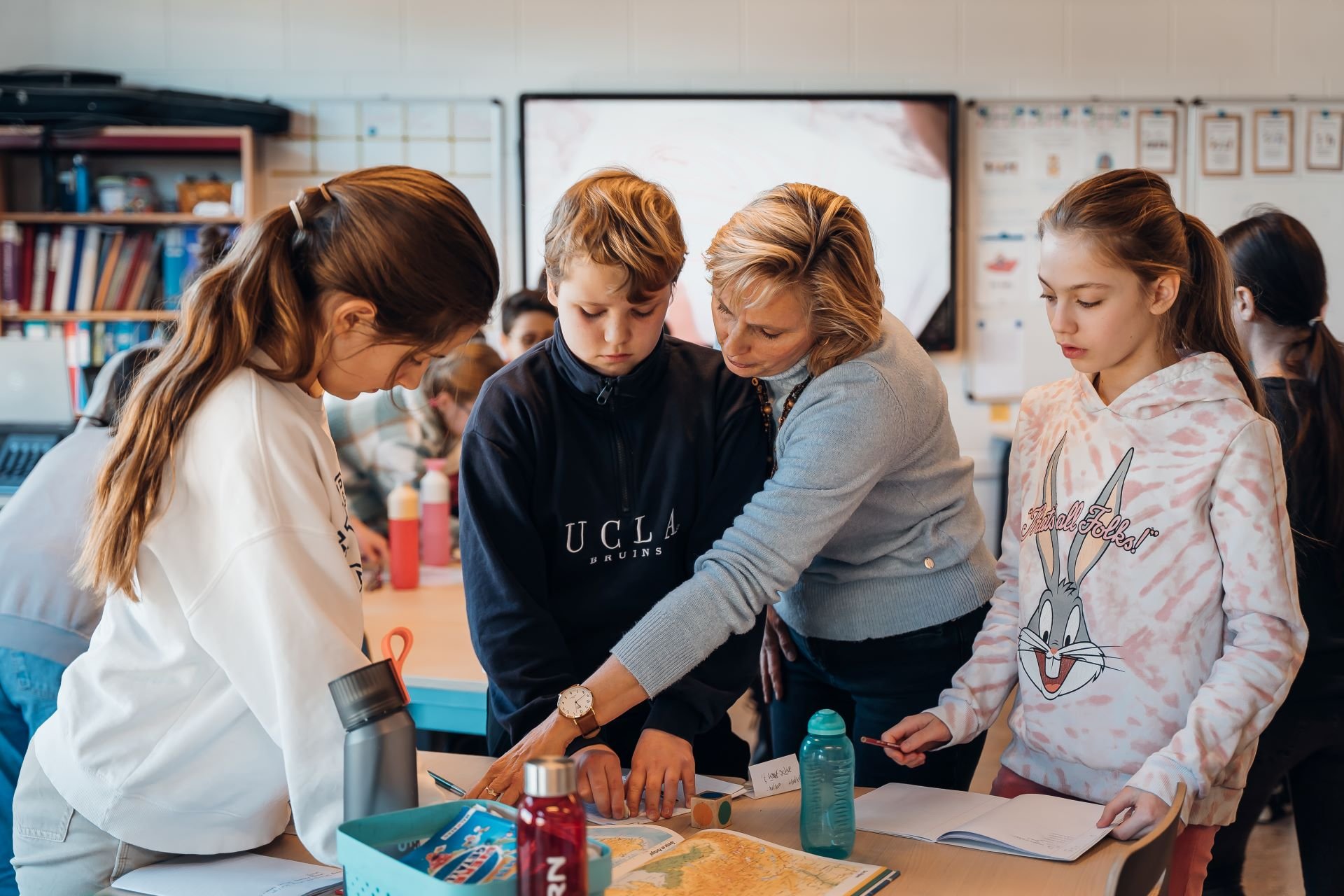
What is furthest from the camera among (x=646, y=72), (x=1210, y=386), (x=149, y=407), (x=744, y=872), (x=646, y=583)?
(x=646, y=72)

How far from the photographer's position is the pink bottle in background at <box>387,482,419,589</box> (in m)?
2.54

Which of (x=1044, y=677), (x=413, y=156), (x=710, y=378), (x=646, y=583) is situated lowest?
(x=1044, y=677)

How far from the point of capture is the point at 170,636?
1004 millimetres

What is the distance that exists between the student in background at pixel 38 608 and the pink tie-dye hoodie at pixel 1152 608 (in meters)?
1.29

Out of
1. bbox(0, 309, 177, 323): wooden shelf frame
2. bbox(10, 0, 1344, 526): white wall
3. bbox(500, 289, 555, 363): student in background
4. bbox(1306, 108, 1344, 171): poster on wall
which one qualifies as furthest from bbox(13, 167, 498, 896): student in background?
bbox(1306, 108, 1344, 171): poster on wall

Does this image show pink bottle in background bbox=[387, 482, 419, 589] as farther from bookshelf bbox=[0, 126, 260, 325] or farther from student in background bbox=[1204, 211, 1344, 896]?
bookshelf bbox=[0, 126, 260, 325]

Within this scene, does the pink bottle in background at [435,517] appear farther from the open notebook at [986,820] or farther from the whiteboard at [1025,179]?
the whiteboard at [1025,179]

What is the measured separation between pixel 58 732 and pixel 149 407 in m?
0.34

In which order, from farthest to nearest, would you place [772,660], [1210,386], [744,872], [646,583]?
[772,660]
[646,583]
[1210,386]
[744,872]

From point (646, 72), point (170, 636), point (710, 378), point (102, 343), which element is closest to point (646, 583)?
point (710, 378)

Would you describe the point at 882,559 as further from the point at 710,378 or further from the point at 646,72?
the point at 646,72

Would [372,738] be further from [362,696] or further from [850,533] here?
[850,533]

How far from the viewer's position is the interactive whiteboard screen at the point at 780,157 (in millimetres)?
4148

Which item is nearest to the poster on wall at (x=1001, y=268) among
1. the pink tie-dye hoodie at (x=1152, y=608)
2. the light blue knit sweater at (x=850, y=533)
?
the light blue knit sweater at (x=850, y=533)
